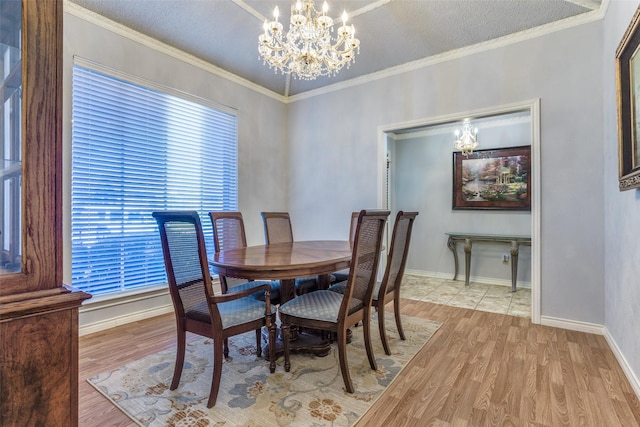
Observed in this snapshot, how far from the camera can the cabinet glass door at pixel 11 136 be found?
0.66 m

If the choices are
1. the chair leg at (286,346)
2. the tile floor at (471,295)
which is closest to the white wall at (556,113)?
the tile floor at (471,295)

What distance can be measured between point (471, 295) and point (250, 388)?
3208 mm

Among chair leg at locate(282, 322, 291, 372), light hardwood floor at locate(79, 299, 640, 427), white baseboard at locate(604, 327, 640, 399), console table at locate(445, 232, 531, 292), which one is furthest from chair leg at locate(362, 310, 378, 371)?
console table at locate(445, 232, 531, 292)

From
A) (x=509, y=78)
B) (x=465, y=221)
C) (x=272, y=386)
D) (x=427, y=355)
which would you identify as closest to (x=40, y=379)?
(x=272, y=386)

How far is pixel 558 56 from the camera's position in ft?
9.69

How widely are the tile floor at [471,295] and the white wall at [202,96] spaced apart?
2290 millimetres

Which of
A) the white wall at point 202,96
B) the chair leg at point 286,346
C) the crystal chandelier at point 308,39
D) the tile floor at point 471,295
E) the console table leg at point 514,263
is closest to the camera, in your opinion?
the chair leg at point 286,346

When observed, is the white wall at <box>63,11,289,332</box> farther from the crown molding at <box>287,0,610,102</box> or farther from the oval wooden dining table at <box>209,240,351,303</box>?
the oval wooden dining table at <box>209,240,351,303</box>

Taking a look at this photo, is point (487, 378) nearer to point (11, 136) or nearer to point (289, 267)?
point (289, 267)

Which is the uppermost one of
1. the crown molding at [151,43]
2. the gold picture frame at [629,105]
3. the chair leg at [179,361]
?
the crown molding at [151,43]

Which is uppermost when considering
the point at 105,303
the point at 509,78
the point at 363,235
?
the point at 509,78

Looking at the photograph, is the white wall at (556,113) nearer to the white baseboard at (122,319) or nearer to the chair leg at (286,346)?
the chair leg at (286,346)

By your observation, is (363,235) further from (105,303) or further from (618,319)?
(105,303)

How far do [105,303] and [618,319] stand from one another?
4.15 meters
